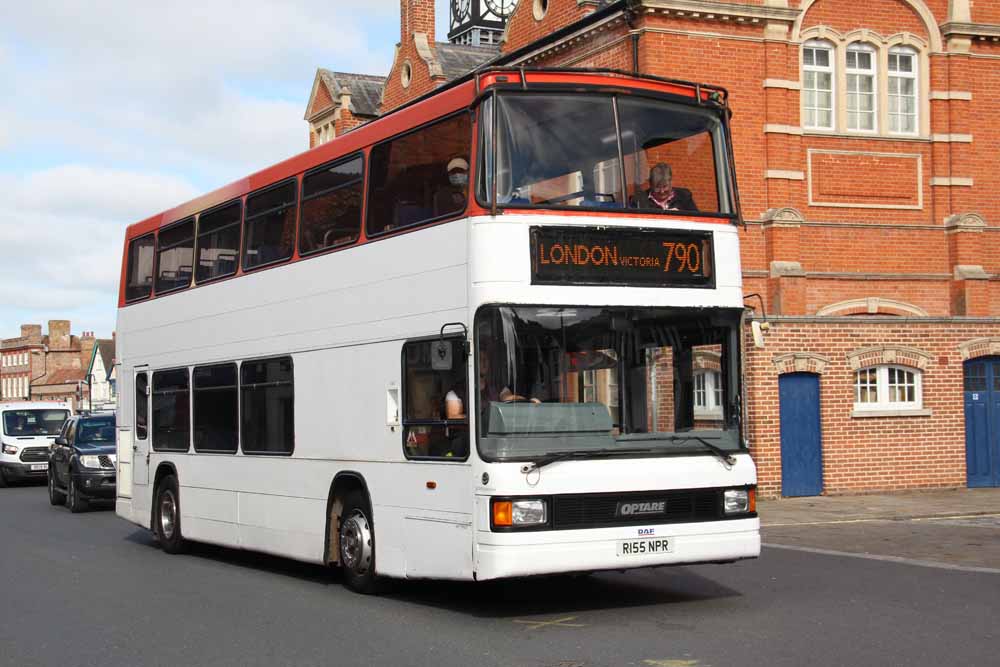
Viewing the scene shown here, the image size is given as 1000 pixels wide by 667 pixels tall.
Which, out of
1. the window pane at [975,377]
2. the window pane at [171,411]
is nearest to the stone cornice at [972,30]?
the window pane at [975,377]

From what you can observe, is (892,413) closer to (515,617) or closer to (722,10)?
(722,10)

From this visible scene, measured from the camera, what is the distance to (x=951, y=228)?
24875mm

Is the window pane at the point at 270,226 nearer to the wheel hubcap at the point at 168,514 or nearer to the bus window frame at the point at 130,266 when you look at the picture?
the bus window frame at the point at 130,266

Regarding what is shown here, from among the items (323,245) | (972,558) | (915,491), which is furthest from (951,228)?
(323,245)

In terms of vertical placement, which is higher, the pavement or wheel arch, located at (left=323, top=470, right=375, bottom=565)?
wheel arch, located at (left=323, top=470, right=375, bottom=565)

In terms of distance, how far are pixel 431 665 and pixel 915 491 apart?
57.6ft

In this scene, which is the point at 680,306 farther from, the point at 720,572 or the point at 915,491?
the point at 915,491

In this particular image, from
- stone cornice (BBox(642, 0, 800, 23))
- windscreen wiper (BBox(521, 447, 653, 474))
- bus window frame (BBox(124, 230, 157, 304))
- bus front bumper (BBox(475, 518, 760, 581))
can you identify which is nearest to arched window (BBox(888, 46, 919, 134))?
stone cornice (BBox(642, 0, 800, 23))

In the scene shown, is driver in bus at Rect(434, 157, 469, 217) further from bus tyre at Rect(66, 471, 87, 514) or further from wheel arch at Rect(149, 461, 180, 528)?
bus tyre at Rect(66, 471, 87, 514)

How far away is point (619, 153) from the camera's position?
33.9ft

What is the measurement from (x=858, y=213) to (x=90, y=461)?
579 inches

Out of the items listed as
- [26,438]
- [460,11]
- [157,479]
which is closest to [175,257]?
[157,479]

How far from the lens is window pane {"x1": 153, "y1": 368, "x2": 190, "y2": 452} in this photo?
15.8 m

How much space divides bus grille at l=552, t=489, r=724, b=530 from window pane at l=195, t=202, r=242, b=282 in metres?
6.19
